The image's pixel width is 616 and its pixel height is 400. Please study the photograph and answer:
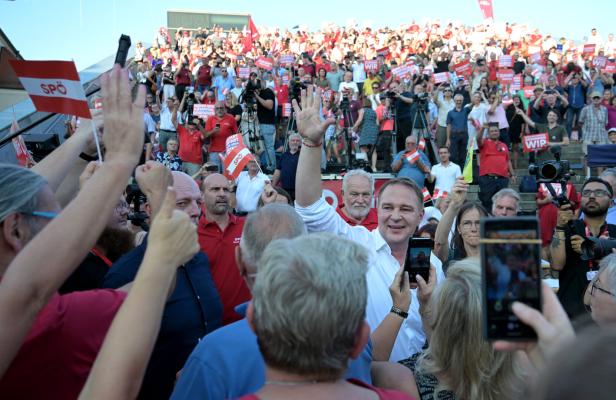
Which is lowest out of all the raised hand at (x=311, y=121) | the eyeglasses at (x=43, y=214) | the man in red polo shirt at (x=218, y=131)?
the eyeglasses at (x=43, y=214)

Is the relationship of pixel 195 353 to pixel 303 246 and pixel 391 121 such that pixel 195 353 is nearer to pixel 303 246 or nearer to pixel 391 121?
pixel 303 246

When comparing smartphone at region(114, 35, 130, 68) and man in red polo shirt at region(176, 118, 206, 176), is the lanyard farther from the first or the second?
man in red polo shirt at region(176, 118, 206, 176)

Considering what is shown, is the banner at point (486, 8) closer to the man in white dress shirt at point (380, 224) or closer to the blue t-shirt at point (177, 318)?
the man in white dress shirt at point (380, 224)

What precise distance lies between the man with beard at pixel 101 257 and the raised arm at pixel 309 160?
91 cm

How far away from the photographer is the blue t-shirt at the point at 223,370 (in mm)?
1852

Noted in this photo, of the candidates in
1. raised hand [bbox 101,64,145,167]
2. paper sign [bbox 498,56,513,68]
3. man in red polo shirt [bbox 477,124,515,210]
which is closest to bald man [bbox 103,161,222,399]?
raised hand [bbox 101,64,145,167]

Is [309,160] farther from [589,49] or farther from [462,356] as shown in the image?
[589,49]

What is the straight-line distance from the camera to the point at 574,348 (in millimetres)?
955

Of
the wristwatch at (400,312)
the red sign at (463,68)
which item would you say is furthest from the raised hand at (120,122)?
the red sign at (463,68)

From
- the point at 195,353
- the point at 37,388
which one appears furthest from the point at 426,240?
the point at 37,388

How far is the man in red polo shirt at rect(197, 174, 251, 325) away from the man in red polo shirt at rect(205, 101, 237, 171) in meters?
8.18

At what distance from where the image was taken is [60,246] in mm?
1577

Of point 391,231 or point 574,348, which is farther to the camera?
point 391,231

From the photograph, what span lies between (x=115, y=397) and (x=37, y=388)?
0.50 meters
